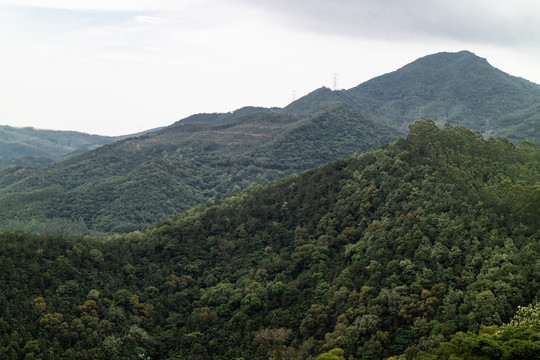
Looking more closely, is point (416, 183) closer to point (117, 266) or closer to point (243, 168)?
point (117, 266)

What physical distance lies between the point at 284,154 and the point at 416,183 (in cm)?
12849

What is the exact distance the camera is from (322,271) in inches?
2199

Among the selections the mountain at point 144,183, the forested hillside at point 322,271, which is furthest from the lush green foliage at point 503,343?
the mountain at point 144,183

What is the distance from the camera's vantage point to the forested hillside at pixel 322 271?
1553 inches

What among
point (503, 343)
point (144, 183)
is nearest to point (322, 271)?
point (503, 343)

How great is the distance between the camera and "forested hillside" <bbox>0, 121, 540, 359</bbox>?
1553 inches

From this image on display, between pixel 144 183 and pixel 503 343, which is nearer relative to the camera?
pixel 503 343

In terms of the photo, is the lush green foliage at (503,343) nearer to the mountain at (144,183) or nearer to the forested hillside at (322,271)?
the forested hillside at (322,271)

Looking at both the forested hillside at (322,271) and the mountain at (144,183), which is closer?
the forested hillside at (322,271)

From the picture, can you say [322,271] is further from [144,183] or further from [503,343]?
[144,183]

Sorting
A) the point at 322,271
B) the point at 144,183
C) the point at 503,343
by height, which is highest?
the point at 144,183

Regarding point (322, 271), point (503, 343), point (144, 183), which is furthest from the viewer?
point (144, 183)

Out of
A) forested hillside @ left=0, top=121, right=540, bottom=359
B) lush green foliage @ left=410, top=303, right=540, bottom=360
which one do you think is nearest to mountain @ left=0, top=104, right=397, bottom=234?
forested hillside @ left=0, top=121, right=540, bottom=359

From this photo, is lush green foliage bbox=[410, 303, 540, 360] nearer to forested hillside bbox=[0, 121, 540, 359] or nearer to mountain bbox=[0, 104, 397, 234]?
forested hillside bbox=[0, 121, 540, 359]
